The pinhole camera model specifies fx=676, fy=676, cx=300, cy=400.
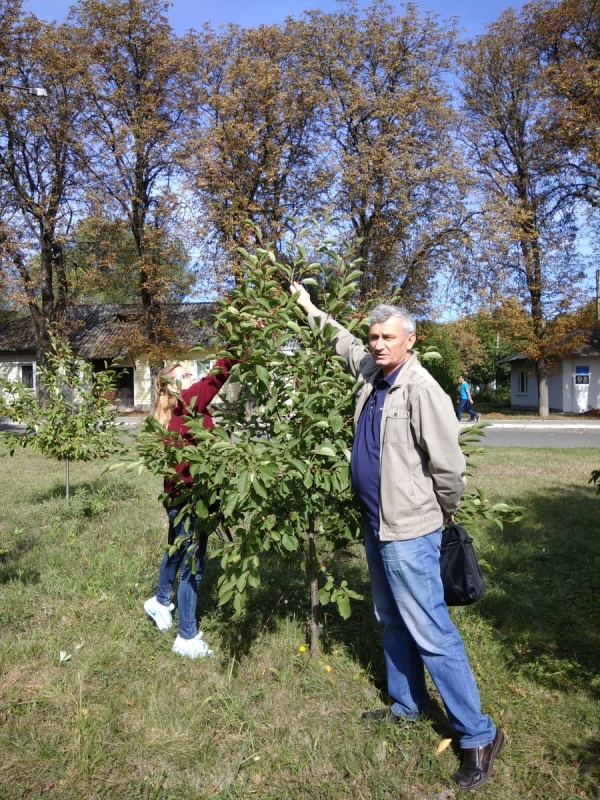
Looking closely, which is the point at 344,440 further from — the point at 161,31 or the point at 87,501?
the point at 161,31

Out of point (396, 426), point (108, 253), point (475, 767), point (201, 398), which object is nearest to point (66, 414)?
point (201, 398)

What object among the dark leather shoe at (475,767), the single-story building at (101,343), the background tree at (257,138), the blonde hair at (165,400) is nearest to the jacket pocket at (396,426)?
the dark leather shoe at (475,767)

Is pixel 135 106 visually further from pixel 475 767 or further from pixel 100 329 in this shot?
pixel 475 767

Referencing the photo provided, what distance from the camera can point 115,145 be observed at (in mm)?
23344

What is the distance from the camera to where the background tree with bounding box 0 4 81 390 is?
22766 millimetres

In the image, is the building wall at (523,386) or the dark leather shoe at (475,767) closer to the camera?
the dark leather shoe at (475,767)

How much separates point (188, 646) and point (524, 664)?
191 centimetres

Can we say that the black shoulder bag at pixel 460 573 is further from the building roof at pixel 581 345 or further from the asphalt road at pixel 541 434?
the building roof at pixel 581 345

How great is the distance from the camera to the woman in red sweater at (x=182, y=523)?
352 centimetres

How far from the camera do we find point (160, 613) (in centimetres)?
425

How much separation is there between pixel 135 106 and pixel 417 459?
24.3 m

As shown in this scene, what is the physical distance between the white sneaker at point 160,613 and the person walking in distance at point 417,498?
1.87m

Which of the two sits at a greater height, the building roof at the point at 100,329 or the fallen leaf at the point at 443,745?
the building roof at the point at 100,329

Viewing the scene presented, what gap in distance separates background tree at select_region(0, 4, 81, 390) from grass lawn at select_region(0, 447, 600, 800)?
1967 centimetres
